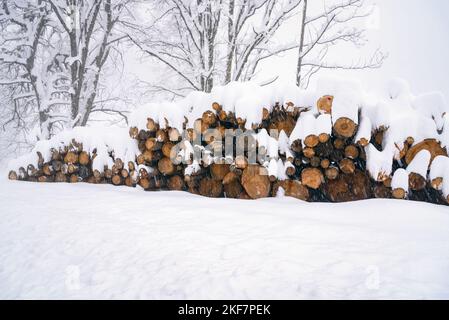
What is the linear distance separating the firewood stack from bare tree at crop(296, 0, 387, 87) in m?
3.68

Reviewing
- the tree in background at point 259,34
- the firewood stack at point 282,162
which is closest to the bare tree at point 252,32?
the tree in background at point 259,34

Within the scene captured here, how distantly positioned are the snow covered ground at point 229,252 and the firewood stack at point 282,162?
0.28 metres

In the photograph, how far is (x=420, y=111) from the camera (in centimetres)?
216

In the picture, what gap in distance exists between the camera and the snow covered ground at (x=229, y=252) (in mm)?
888

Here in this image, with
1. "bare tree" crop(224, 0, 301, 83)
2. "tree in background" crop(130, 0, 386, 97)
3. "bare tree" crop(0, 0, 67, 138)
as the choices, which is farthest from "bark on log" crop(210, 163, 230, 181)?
"bare tree" crop(0, 0, 67, 138)

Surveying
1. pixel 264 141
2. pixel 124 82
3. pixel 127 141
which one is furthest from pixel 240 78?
pixel 124 82

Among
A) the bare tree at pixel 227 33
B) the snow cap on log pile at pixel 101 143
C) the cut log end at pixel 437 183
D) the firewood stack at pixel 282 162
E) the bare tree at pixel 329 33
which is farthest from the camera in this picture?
the bare tree at pixel 329 33

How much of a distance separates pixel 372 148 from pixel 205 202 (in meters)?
1.41

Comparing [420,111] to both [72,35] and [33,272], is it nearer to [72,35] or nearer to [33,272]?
[33,272]

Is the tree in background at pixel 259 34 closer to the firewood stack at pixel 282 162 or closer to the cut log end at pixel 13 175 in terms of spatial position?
the firewood stack at pixel 282 162

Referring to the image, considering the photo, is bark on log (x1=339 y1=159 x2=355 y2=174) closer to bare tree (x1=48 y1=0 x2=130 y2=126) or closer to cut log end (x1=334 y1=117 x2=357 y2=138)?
cut log end (x1=334 y1=117 x2=357 y2=138)

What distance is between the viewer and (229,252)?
1.14 m

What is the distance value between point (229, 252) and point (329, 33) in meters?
5.80

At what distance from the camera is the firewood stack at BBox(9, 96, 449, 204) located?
79.6 inches
